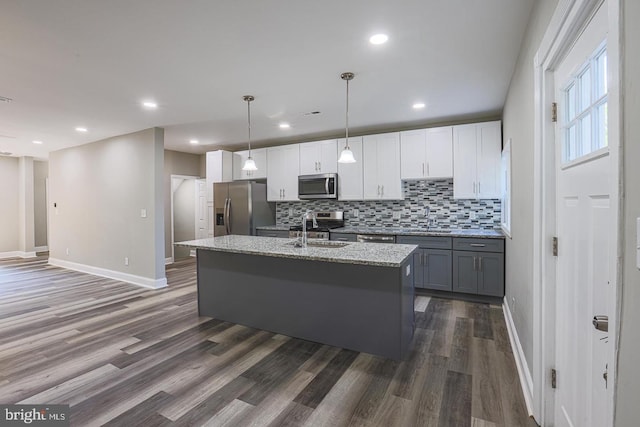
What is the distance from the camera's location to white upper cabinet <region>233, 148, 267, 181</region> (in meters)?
5.78

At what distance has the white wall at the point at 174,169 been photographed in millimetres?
6648

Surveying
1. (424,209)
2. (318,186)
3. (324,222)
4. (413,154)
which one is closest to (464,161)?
(413,154)

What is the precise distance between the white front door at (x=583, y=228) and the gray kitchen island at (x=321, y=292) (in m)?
0.96

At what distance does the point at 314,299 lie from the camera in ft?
9.23

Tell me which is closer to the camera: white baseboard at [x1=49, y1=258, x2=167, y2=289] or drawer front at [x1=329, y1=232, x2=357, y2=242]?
drawer front at [x1=329, y1=232, x2=357, y2=242]

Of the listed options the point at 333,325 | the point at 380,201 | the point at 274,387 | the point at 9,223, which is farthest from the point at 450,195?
the point at 9,223

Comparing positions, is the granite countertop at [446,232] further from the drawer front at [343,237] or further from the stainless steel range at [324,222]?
the stainless steel range at [324,222]

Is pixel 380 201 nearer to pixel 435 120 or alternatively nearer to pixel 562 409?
pixel 435 120

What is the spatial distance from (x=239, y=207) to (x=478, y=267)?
3.86m

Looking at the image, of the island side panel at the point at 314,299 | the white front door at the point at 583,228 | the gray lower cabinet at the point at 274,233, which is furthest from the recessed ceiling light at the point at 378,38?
the gray lower cabinet at the point at 274,233

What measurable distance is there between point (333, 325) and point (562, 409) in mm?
1619

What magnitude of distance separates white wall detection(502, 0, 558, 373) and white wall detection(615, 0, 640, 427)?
0.94 metres

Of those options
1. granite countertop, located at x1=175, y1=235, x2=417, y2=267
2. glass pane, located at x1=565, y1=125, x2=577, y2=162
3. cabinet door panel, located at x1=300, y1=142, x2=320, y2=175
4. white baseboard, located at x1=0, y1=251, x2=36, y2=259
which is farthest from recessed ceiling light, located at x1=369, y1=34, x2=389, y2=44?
white baseboard, located at x1=0, y1=251, x2=36, y2=259

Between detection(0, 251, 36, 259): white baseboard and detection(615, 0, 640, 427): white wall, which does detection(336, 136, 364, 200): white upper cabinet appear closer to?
detection(615, 0, 640, 427): white wall
